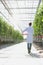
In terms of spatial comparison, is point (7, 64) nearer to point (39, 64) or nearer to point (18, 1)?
point (39, 64)

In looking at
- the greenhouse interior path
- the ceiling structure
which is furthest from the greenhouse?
the greenhouse interior path

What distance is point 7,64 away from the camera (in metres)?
8.96

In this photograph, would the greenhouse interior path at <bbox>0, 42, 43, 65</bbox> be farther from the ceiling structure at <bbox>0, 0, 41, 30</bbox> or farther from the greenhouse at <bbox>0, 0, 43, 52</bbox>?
the ceiling structure at <bbox>0, 0, 41, 30</bbox>

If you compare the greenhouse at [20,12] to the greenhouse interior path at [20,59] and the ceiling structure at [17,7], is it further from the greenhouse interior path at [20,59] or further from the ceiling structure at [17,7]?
the greenhouse interior path at [20,59]

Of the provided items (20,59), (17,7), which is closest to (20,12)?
(17,7)

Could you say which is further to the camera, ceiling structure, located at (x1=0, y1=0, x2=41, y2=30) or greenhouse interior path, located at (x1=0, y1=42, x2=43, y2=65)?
ceiling structure, located at (x1=0, y1=0, x2=41, y2=30)

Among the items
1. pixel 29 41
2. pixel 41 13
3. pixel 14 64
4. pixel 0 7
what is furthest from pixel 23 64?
pixel 0 7

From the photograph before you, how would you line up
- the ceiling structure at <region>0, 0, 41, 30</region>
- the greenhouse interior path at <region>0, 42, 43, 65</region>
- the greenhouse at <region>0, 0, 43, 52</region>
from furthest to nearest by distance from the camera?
1. the ceiling structure at <region>0, 0, 41, 30</region>
2. the greenhouse at <region>0, 0, 43, 52</region>
3. the greenhouse interior path at <region>0, 42, 43, 65</region>

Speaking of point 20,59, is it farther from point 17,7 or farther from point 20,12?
point 20,12

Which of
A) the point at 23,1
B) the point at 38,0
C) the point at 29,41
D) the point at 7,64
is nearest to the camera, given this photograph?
the point at 7,64

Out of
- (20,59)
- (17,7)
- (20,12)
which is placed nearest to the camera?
(20,59)

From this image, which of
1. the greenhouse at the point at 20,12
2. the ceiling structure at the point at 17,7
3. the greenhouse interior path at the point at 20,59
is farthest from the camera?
the ceiling structure at the point at 17,7

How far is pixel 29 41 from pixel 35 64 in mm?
5330

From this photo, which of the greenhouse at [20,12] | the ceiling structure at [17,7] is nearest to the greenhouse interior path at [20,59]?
the greenhouse at [20,12]
